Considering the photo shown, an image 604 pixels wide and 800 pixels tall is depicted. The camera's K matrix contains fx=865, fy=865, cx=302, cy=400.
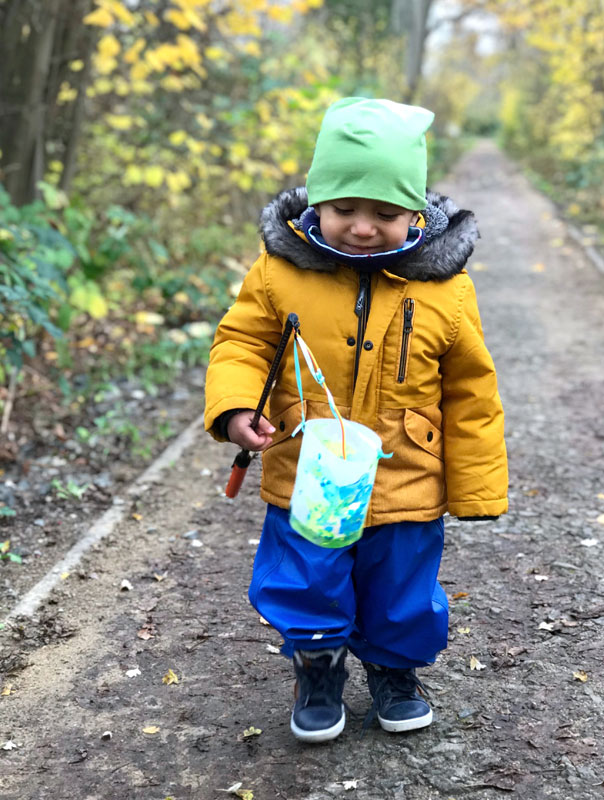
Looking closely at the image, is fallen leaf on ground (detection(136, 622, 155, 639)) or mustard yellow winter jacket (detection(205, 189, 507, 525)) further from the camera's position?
fallen leaf on ground (detection(136, 622, 155, 639))

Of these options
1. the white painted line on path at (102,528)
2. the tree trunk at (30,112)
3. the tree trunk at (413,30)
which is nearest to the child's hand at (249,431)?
the white painted line on path at (102,528)

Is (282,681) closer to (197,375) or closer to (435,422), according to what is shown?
(435,422)

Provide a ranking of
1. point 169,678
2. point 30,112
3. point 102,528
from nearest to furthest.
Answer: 1. point 169,678
2. point 102,528
3. point 30,112

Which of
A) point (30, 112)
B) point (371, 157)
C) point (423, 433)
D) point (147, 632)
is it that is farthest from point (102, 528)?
point (30, 112)

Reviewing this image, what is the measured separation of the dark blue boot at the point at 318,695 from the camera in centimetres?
243

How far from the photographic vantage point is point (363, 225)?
85.0 inches

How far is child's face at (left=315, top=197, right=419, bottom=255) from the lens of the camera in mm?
2170

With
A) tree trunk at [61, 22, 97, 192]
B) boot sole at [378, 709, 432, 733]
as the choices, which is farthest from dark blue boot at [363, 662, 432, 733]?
tree trunk at [61, 22, 97, 192]

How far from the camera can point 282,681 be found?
2.86m

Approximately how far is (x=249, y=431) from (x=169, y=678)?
3.62ft

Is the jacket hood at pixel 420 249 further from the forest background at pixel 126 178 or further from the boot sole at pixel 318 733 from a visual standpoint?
the forest background at pixel 126 178

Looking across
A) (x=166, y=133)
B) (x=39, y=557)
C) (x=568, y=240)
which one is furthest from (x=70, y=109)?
(x=568, y=240)

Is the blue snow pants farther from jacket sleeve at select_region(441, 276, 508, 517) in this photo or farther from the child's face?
the child's face

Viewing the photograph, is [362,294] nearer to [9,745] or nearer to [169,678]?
[169,678]
